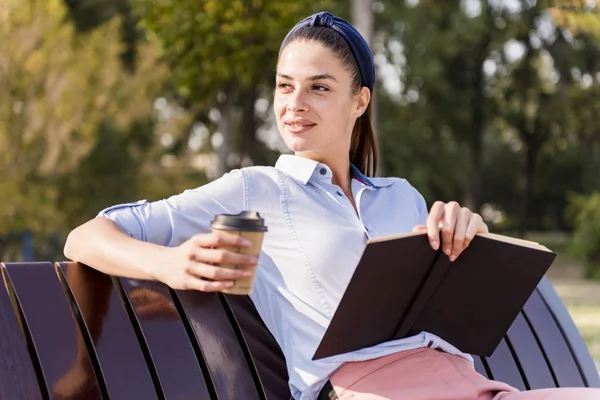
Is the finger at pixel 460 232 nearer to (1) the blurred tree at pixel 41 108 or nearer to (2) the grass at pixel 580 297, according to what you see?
(2) the grass at pixel 580 297

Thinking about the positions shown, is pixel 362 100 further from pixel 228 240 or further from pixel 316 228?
pixel 228 240

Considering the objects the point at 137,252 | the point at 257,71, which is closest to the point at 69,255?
the point at 137,252

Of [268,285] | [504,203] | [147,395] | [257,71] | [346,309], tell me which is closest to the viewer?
[346,309]

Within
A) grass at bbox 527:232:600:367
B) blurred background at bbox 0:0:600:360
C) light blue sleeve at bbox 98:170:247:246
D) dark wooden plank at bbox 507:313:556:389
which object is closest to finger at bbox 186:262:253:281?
light blue sleeve at bbox 98:170:247:246

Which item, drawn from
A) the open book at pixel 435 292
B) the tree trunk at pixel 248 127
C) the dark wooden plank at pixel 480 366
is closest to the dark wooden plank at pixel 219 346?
the open book at pixel 435 292

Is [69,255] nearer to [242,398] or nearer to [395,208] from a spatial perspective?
[242,398]

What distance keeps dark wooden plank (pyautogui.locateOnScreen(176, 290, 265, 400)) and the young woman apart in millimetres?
107

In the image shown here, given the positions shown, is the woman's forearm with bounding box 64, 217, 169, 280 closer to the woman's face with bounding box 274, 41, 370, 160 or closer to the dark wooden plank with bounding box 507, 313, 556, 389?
the woman's face with bounding box 274, 41, 370, 160

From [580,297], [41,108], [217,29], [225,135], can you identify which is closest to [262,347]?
[217,29]

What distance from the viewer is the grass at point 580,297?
9.69 m

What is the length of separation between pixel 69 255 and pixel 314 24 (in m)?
0.87

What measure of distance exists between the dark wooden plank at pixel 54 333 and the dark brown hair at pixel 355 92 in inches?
34.8

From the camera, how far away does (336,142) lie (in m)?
2.66

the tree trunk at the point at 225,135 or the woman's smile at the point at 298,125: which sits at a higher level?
→ the woman's smile at the point at 298,125
